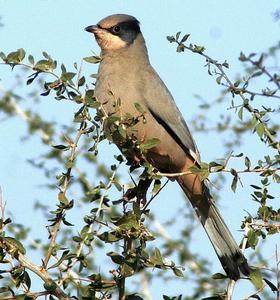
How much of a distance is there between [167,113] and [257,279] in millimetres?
2156

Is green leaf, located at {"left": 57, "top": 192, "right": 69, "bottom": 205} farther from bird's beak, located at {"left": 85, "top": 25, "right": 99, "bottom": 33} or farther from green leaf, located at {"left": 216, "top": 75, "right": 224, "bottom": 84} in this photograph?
bird's beak, located at {"left": 85, "top": 25, "right": 99, "bottom": 33}

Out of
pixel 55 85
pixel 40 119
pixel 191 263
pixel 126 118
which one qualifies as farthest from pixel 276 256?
pixel 40 119

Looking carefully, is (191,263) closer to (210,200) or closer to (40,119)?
(210,200)

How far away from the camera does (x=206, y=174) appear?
3799 mm

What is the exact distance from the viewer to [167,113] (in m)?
5.72

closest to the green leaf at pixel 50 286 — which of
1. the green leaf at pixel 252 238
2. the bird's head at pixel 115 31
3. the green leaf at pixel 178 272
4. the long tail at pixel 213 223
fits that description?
the green leaf at pixel 178 272

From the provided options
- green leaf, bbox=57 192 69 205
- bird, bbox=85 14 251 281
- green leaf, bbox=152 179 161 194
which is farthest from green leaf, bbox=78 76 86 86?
bird, bbox=85 14 251 281

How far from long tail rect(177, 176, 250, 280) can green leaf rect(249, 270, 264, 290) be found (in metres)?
1.06

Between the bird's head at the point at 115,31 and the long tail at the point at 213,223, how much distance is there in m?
1.22

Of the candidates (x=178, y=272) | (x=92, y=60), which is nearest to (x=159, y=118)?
(x=92, y=60)

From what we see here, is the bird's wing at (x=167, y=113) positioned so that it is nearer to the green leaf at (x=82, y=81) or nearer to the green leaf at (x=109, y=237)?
the green leaf at (x=82, y=81)

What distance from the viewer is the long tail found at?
522cm

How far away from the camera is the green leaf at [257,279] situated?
3743 mm

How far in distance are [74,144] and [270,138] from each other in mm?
986
